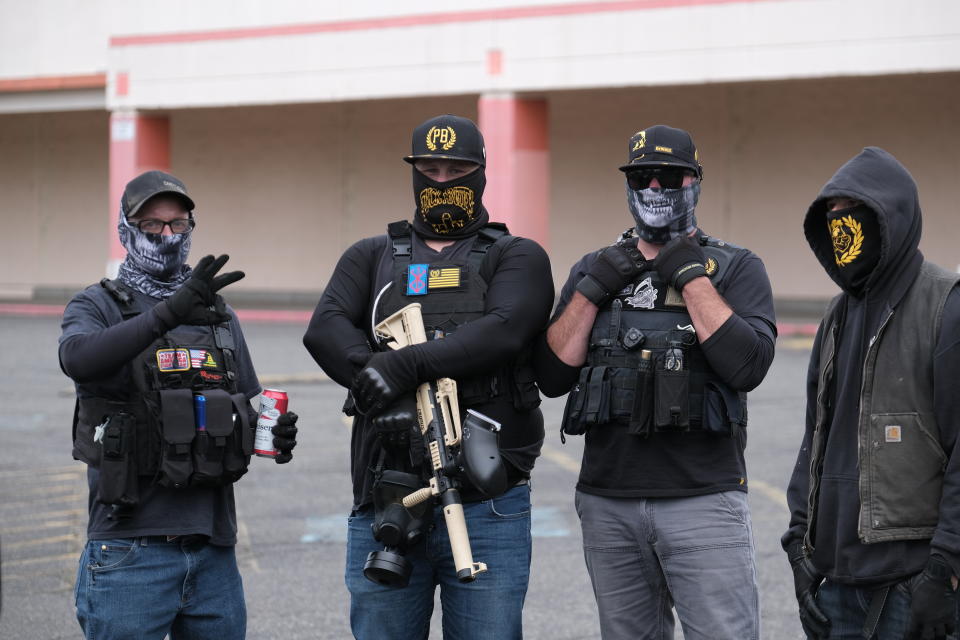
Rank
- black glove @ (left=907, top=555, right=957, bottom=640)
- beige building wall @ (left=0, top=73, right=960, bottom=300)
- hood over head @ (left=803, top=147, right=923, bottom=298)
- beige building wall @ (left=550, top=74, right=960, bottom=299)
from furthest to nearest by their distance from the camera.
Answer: beige building wall @ (left=0, top=73, right=960, bottom=300)
beige building wall @ (left=550, top=74, right=960, bottom=299)
hood over head @ (left=803, top=147, right=923, bottom=298)
black glove @ (left=907, top=555, right=957, bottom=640)

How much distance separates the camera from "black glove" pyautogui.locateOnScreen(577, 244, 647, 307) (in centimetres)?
367

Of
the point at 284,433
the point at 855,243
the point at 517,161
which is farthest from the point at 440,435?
the point at 517,161

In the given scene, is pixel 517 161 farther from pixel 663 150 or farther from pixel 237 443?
pixel 237 443

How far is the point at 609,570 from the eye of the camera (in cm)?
368

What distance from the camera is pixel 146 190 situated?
387cm

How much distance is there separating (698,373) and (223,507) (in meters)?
1.59

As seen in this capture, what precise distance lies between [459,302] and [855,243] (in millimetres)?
1199

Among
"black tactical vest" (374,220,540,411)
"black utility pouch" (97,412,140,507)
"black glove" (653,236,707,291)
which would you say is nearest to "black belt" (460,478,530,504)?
"black tactical vest" (374,220,540,411)

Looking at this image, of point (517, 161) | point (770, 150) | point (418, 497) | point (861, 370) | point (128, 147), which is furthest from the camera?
point (128, 147)

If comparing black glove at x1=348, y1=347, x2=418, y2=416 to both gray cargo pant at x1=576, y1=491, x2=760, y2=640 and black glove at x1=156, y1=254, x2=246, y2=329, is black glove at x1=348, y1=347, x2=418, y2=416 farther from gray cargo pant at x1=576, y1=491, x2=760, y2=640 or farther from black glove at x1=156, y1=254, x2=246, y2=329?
gray cargo pant at x1=576, y1=491, x2=760, y2=640

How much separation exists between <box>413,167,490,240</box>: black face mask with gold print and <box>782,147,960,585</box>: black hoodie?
109 centimetres

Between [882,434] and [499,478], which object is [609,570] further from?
[882,434]

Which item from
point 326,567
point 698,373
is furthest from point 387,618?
point 326,567

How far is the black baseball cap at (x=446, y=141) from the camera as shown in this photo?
3.73 m
